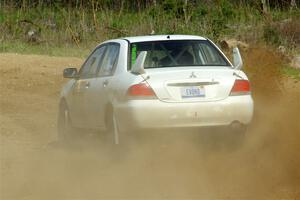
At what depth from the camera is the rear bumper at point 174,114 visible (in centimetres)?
971

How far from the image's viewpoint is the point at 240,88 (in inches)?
398

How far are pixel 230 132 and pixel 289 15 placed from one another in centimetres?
1972

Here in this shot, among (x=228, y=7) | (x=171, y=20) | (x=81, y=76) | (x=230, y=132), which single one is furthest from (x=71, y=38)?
(x=230, y=132)

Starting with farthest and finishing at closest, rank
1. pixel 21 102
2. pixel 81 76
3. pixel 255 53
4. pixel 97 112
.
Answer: pixel 21 102
pixel 255 53
pixel 81 76
pixel 97 112

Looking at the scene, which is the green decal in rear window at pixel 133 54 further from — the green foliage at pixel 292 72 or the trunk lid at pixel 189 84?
the green foliage at pixel 292 72

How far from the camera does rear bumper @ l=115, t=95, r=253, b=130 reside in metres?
9.71

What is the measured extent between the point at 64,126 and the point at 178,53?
271cm

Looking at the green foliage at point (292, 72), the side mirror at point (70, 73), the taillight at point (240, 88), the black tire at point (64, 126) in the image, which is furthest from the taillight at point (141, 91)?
the green foliage at point (292, 72)

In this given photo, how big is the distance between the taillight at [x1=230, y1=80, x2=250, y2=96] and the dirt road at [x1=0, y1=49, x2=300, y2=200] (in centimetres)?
60

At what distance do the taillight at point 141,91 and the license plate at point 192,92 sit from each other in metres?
0.32

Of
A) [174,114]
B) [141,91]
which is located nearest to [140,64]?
[141,91]

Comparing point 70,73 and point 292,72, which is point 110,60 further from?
point 292,72

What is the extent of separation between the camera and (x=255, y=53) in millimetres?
16188

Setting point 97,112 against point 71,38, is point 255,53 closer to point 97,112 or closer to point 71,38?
point 97,112
